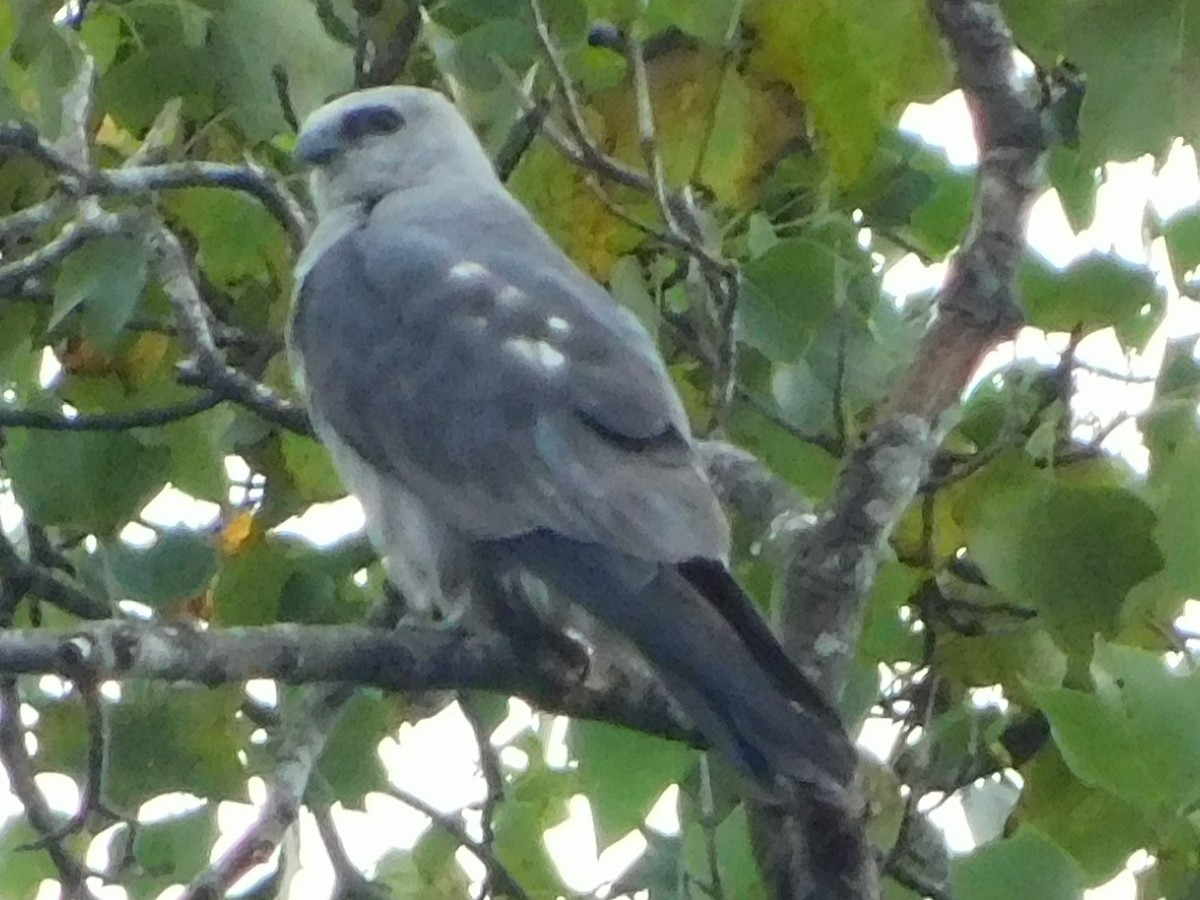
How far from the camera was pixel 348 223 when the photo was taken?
237 centimetres

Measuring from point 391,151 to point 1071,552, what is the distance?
1.33 metres

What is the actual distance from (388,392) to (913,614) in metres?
0.62

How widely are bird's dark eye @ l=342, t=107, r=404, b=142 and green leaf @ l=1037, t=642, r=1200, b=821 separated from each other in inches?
56.0

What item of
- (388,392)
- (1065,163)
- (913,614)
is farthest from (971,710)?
(388,392)

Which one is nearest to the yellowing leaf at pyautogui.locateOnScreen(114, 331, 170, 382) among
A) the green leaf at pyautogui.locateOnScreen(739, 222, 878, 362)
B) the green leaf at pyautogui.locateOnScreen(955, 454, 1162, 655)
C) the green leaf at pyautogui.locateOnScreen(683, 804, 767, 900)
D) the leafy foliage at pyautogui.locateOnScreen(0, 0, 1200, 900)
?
the leafy foliage at pyautogui.locateOnScreen(0, 0, 1200, 900)

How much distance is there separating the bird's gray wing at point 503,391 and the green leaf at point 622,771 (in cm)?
17

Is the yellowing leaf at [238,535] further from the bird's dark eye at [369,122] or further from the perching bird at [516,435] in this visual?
the bird's dark eye at [369,122]

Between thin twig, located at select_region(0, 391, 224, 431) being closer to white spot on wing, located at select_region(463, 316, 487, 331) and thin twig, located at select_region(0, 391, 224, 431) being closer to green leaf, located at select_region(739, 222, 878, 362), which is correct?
white spot on wing, located at select_region(463, 316, 487, 331)

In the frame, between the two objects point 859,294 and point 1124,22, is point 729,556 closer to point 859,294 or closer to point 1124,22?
point 859,294

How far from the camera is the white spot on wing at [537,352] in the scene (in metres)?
1.93

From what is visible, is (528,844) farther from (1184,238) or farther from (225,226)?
(1184,238)

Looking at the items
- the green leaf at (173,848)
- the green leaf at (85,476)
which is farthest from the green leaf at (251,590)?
the green leaf at (173,848)

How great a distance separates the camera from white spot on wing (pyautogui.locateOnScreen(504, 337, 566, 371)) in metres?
1.93

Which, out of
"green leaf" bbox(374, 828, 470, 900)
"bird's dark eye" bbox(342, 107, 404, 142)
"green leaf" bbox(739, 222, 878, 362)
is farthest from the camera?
"bird's dark eye" bbox(342, 107, 404, 142)
